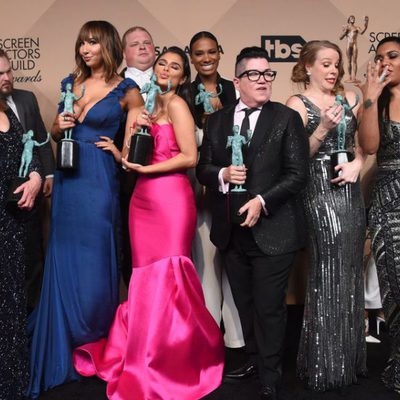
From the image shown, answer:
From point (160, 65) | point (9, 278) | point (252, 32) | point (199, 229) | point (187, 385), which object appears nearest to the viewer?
point (9, 278)

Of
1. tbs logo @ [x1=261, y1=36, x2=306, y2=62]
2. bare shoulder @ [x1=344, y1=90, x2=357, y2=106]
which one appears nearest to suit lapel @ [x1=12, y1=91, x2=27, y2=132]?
tbs logo @ [x1=261, y1=36, x2=306, y2=62]

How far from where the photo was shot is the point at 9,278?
282cm

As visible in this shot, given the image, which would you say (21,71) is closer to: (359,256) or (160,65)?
(160,65)

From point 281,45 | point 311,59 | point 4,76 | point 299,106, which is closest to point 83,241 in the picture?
point 4,76

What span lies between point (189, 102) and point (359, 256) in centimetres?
125

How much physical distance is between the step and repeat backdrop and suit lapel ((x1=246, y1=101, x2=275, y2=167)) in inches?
71.0

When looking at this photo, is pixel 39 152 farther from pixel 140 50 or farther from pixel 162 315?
pixel 162 315

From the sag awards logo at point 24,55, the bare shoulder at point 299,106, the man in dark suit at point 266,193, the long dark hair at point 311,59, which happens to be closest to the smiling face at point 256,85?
the man in dark suit at point 266,193

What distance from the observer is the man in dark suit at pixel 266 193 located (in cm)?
288

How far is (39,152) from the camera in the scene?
12.8ft

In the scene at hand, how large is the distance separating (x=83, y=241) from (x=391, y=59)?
1.98 metres

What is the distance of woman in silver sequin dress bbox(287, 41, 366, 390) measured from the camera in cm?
306

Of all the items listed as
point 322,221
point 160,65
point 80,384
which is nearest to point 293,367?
point 322,221

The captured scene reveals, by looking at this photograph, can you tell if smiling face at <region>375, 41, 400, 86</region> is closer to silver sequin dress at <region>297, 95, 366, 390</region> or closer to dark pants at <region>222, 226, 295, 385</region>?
silver sequin dress at <region>297, 95, 366, 390</region>
